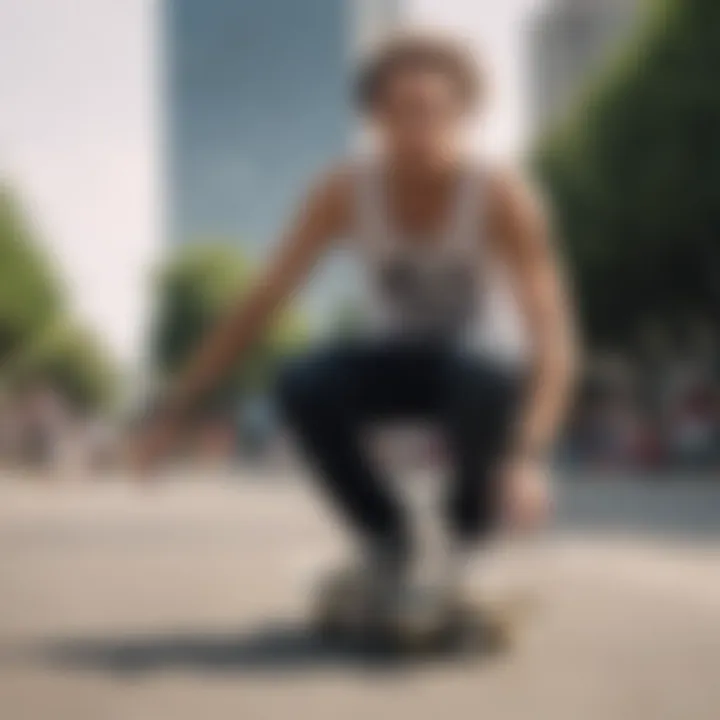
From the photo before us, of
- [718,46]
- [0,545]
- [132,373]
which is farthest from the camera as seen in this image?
[718,46]

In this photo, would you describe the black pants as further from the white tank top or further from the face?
the face

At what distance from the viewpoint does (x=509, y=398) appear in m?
1.23

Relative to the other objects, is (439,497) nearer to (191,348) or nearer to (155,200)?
(191,348)

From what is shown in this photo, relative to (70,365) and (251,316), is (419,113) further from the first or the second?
(70,365)

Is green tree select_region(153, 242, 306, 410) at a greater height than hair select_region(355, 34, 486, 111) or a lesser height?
lesser

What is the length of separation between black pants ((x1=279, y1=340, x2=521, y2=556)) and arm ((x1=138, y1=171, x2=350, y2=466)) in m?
0.06

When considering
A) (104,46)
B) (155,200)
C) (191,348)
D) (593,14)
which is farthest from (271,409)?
(593,14)

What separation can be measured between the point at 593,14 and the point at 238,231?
0.38 metres

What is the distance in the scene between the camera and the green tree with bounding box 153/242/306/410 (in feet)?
3.97

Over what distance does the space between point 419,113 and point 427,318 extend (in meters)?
0.18

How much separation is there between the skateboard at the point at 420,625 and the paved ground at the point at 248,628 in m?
0.02

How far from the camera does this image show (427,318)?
1262 mm

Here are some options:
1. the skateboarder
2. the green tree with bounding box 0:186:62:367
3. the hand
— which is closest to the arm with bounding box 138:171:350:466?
the skateboarder

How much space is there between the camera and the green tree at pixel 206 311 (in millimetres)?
1210
